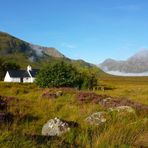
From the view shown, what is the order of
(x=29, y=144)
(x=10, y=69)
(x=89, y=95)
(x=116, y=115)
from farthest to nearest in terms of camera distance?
(x=10, y=69), (x=89, y=95), (x=116, y=115), (x=29, y=144)

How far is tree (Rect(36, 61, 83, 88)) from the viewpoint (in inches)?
2653

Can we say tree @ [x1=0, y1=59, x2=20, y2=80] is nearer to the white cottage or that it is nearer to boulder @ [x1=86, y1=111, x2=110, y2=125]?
the white cottage

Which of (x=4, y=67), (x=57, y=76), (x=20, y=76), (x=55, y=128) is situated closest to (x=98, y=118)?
(x=55, y=128)

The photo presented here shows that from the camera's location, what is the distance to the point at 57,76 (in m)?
67.1

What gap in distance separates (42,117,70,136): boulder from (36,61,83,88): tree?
54.6 m

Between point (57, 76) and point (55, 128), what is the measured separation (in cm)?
5518

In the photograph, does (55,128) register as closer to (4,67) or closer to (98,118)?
(98,118)

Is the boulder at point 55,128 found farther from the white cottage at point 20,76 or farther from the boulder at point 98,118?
the white cottage at point 20,76

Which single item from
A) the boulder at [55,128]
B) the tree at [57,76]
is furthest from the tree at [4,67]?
the boulder at [55,128]

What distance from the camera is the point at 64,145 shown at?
27.4ft

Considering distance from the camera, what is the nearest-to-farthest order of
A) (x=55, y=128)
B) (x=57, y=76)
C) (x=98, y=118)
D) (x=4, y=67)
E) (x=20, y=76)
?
(x=55, y=128) < (x=98, y=118) < (x=57, y=76) < (x=20, y=76) < (x=4, y=67)

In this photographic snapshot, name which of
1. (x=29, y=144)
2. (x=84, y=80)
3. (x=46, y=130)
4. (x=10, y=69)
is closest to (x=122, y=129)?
(x=46, y=130)

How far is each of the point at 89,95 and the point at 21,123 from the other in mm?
14419

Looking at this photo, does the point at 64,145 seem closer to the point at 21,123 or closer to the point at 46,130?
the point at 46,130
